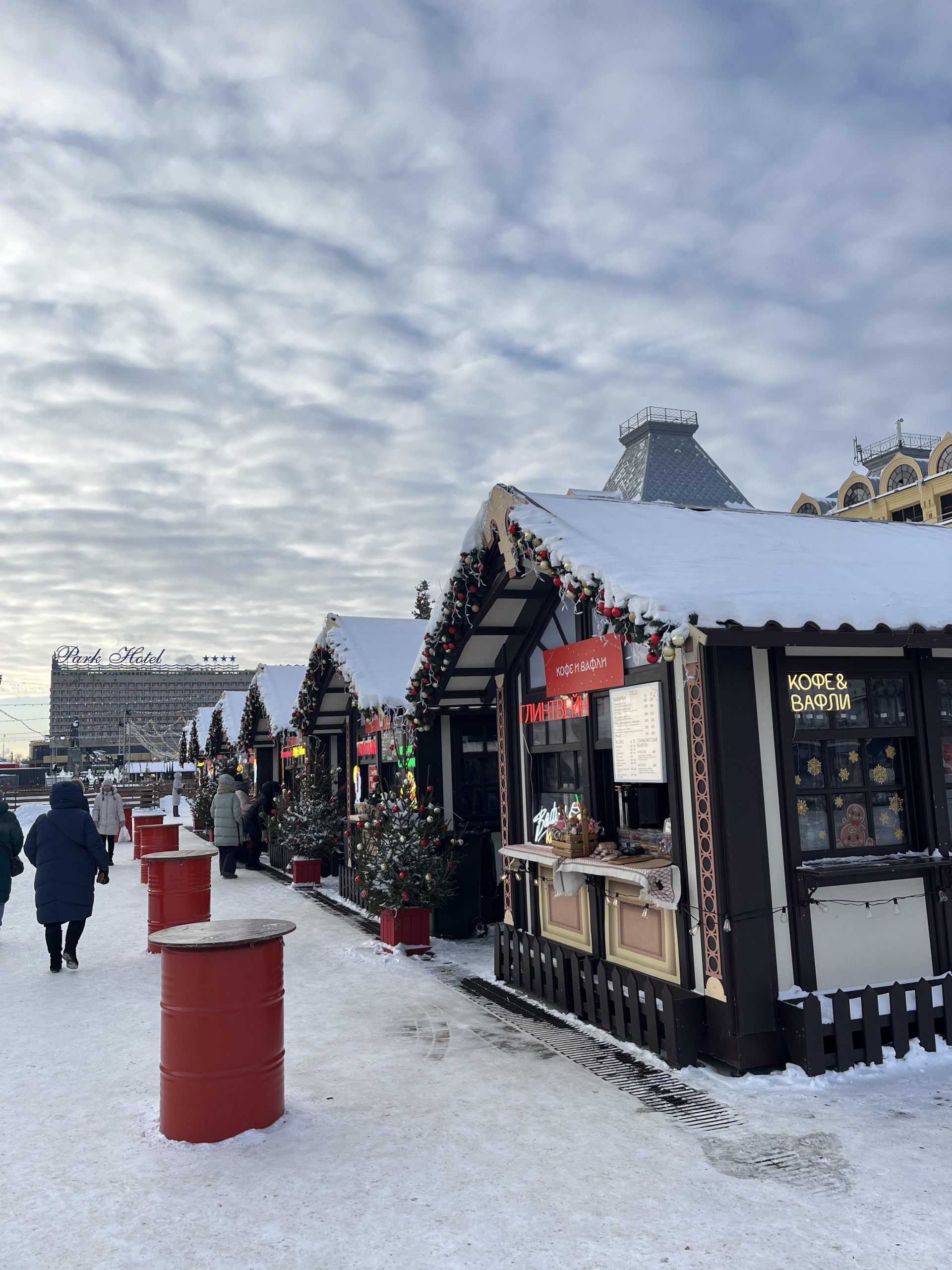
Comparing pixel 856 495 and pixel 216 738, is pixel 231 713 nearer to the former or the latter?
pixel 216 738

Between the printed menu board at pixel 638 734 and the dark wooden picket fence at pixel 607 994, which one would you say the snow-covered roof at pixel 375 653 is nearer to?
the dark wooden picket fence at pixel 607 994

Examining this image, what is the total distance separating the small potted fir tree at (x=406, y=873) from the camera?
9.80m

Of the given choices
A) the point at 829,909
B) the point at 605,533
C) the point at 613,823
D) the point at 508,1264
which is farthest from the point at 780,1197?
the point at 605,533

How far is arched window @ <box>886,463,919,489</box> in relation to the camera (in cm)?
4606

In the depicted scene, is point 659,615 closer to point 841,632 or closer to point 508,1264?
point 841,632

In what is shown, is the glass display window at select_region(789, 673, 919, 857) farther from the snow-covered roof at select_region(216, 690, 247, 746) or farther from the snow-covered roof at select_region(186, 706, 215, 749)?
the snow-covered roof at select_region(186, 706, 215, 749)

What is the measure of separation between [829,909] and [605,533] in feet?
10.4

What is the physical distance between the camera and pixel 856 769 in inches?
257

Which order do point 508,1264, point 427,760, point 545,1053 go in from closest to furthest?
1. point 508,1264
2. point 545,1053
3. point 427,760

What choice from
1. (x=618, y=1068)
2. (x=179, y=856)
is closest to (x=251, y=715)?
(x=179, y=856)

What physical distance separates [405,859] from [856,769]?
508 cm

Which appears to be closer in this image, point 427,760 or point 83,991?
point 83,991

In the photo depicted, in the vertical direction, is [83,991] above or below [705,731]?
below

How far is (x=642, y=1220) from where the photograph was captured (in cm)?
386
